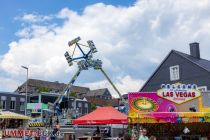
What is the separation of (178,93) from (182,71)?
1797 cm

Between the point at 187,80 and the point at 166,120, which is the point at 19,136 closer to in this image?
the point at 166,120

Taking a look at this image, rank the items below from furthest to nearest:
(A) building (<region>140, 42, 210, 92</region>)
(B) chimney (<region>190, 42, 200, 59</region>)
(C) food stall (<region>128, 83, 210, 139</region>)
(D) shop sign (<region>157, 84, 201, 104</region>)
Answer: (B) chimney (<region>190, 42, 200, 59</region>) → (A) building (<region>140, 42, 210, 92</region>) → (D) shop sign (<region>157, 84, 201, 104</region>) → (C) food stall (<region>128, 83, 210, 139</region>)

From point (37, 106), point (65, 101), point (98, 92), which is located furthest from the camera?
point (98, 92)

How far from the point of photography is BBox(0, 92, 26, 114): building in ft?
185

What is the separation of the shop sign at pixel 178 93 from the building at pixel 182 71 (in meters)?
15.6

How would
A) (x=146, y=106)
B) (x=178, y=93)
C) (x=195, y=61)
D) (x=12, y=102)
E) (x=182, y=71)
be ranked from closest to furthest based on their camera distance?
(x=146, y=106)
(x=178, y=93)
(x=195, y=61)
(x=182, y=71)
(x=12, y=102)

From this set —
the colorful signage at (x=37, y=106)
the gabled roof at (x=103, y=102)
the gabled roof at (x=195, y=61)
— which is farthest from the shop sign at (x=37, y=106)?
→ the gabled roof at (x=103, y=102)

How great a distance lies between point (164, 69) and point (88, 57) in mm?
14758

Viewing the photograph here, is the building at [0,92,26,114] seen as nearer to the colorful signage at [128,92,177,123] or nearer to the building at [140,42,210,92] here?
the building at [140,42,210,92]

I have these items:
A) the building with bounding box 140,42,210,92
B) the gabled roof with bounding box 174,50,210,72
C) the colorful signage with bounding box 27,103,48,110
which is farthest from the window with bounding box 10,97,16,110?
the gabled roof with bounding box 174,50,210,72

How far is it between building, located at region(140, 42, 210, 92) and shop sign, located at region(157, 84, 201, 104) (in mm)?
15577

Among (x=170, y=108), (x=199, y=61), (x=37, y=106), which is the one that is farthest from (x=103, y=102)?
(x=170, y=108)

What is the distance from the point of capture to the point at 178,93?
Answer: 16500mm

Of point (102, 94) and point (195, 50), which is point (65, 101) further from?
point (195, 50)
